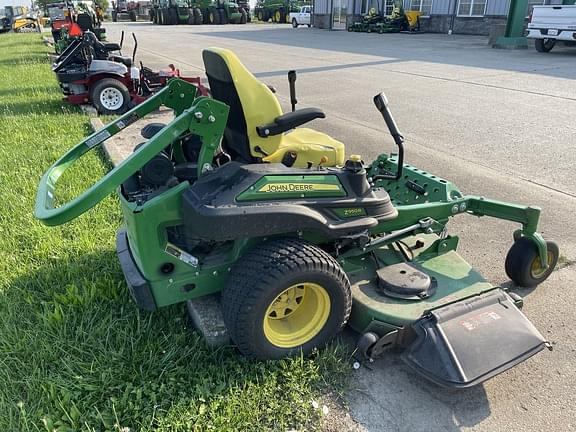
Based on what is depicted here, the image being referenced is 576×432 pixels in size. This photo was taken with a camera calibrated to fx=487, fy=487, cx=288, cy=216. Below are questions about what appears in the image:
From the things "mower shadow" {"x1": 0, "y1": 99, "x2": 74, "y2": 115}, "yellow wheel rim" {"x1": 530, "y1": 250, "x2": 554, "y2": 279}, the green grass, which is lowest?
"mower shadow" {"x1": 0, "y1": 99, "x2": 74, "y2": 115}

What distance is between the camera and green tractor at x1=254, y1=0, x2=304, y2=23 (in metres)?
41.8

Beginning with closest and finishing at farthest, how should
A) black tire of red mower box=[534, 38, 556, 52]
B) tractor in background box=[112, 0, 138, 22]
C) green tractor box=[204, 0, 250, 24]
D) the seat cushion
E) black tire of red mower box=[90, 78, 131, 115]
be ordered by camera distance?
the seat cushion, black tire of red mower box=[90, 78, 131, 115], black tire of red mower box=[534, 38, 556, 52], green tractor box=[204, 0, 250, 24], tractor in background box=[112, 0, 138, 22]

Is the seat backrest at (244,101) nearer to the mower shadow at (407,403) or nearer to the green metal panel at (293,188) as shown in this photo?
the green metal panel at (293,188)

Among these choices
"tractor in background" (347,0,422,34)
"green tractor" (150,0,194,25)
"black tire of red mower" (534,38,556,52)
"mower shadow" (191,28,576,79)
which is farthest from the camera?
"green tractor" (150,0,194,25)

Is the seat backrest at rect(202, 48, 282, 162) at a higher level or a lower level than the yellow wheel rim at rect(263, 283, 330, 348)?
higher

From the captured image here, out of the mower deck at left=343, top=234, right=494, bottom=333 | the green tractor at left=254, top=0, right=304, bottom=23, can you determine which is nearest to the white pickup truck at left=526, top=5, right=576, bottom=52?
the mower deck at left=343, top=234, right=494, bottom=333

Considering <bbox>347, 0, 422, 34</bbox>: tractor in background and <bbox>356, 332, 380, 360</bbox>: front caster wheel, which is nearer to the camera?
<bbox>356, 332, 380, 360</bbox>: front caster wheel

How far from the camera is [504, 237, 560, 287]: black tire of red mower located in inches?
122

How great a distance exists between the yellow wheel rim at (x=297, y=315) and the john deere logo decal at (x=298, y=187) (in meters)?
0.48

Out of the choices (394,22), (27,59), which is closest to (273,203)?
(27,59)

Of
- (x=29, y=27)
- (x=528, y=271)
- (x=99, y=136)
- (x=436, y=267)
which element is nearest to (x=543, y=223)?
(x=528, y=271)

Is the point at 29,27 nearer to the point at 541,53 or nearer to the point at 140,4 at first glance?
the point at 140,4

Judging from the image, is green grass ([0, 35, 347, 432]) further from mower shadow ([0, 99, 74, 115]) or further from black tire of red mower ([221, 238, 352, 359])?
mower shadow ([0, 99, 74, 115])

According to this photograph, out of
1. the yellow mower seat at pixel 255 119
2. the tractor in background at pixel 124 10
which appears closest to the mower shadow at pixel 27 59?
the yellow mower seat at pixel 255 119
